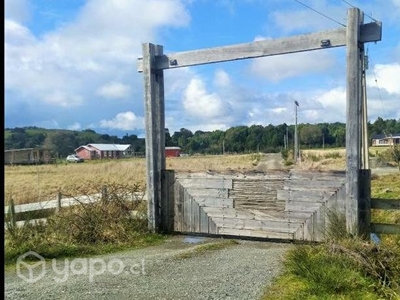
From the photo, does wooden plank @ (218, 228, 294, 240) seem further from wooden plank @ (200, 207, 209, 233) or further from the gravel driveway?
the gravel driveway

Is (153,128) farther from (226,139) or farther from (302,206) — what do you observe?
(226,139)

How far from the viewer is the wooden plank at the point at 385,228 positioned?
7156 millimetres

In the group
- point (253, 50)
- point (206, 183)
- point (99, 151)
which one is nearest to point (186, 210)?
point (206, 183)

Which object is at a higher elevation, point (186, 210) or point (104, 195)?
point (104, 195)

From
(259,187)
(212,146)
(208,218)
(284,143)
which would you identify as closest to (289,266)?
(259,187)

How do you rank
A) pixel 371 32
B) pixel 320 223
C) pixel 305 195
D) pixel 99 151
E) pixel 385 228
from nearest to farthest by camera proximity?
pixel 385 228 → pixel 371 32 → pixel 320 223 → pixel 305 195 → pixel 99 151

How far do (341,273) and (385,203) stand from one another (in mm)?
2712

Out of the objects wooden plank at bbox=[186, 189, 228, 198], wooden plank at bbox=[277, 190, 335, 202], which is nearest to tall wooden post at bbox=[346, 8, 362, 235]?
wooden plank at bbox=[277, 190, 335, 202]

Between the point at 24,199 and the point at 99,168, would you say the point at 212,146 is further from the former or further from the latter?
the point at 99,168

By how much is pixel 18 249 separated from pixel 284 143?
35703 millimetres

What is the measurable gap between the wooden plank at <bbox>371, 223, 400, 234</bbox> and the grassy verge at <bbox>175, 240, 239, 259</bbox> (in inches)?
96.0

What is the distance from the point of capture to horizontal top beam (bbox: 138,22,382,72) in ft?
25.1

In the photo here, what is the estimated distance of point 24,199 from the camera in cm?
1719

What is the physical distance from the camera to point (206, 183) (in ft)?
30.7
